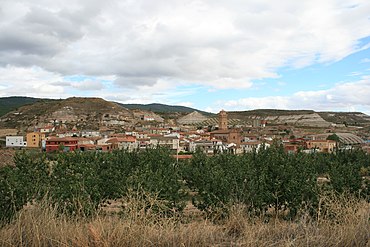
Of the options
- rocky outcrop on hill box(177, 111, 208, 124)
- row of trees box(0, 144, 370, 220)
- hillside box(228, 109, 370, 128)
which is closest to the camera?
row of trees box(0, 144, 370, 220)

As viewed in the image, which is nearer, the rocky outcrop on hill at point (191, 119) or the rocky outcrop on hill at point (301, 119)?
the rocky outcrop on hill at point (301, 119)

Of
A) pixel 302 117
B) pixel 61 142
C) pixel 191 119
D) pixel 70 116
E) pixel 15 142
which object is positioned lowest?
pixel 15 142

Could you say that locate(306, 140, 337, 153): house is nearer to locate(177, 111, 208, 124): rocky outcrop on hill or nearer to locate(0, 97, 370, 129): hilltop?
locate(0, 97, 370, 129): hilltop

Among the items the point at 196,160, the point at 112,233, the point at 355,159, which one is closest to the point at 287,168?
the point at 196,160

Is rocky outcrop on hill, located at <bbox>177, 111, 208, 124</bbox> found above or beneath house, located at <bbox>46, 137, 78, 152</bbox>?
above

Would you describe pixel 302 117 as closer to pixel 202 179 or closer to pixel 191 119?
pixel 191 119

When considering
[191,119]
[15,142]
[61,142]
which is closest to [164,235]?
[61,142]

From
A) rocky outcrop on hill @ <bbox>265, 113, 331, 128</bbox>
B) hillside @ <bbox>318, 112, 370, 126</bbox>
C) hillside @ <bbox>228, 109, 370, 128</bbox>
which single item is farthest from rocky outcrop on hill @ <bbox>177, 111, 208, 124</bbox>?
hillside @ <bbox>318, 112, 370, 126</bbox>

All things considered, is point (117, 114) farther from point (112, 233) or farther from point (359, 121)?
point (112, 233)

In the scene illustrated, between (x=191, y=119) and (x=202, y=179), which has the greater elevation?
(x=191, y=119)

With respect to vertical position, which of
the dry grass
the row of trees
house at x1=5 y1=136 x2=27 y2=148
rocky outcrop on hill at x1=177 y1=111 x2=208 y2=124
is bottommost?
house at x1=5 y1=136 x2=27 y2=148

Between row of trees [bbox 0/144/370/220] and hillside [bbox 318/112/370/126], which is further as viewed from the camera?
hillside [bbox 318/112/370/126]

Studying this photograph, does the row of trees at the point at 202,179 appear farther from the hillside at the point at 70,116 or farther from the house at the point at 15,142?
the hillside at the point at 70,116

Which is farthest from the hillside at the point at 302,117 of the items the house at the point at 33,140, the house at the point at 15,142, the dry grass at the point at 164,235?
the dry grass at the point at 164,235
